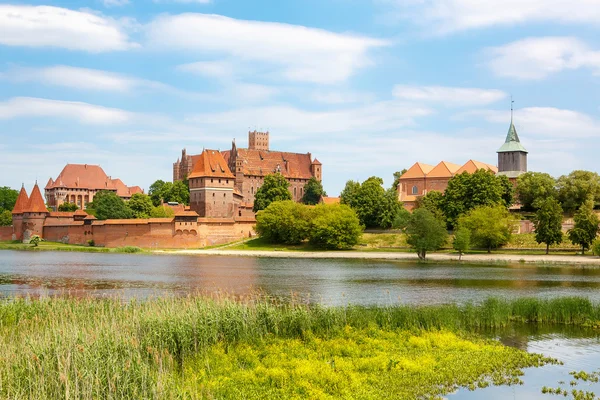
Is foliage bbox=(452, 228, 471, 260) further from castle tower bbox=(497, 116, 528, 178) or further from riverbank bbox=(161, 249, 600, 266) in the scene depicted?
castle tower bbox=(497, 116, 528, 178)

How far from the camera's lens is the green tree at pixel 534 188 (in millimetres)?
58000

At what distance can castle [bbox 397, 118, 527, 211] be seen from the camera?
69.4m

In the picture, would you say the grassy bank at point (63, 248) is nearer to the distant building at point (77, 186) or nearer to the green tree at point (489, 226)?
the distant building at point (77, 186)

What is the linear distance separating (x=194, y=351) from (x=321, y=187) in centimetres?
7342

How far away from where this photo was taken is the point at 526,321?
17.0m

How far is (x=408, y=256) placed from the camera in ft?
153

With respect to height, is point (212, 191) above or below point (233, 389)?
above

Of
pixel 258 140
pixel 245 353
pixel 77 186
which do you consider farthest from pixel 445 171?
pixel 245 353

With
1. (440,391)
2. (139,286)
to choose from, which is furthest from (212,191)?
(440,391)

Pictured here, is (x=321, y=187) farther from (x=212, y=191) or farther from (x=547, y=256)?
(x=547, y=256)

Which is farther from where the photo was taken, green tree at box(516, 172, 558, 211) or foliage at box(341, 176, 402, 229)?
foliage at box(341, 176, 402, 229)

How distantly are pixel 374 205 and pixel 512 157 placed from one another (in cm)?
2223

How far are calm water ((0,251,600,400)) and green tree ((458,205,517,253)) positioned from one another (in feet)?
25.6

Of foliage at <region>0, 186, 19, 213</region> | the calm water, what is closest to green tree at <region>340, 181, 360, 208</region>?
the calm water
